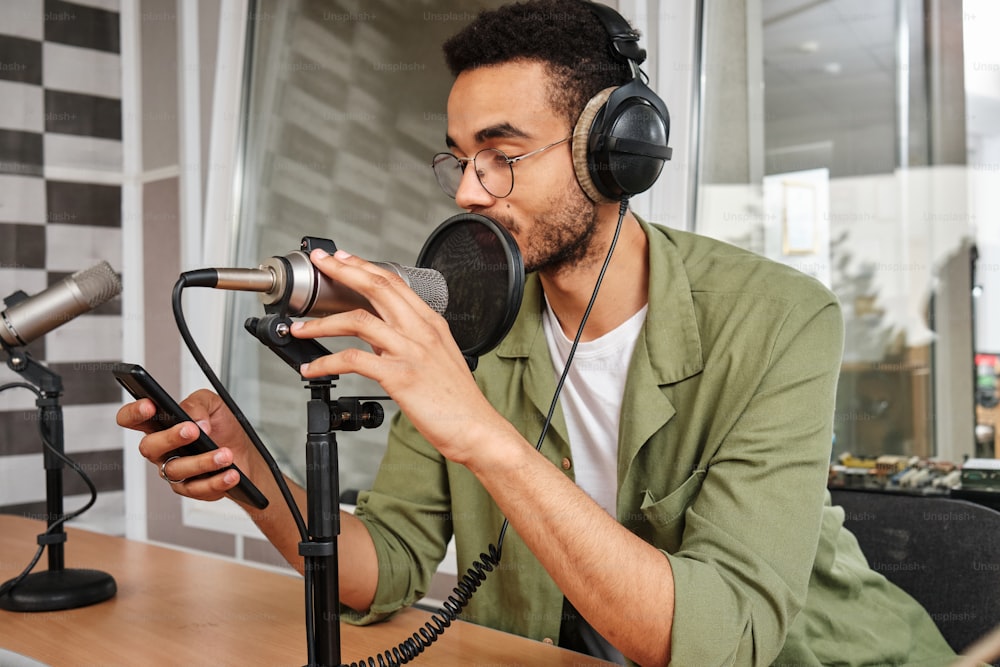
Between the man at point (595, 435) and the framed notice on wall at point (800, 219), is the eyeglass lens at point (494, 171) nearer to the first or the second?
the man at point (595, 435)

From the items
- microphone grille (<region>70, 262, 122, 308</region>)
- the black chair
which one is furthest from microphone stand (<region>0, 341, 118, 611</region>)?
the black chair

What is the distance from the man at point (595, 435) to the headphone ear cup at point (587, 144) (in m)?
0.03

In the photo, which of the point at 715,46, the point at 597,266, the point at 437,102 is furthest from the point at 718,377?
the point at 437,102

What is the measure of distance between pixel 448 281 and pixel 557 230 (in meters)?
0.32

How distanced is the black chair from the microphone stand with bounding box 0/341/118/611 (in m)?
1.23

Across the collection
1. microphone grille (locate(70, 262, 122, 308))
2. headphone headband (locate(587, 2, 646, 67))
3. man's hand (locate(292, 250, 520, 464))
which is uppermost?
headphone headband (locate(587, 2, 646, 67))

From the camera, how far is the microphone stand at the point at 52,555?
4.61 feet

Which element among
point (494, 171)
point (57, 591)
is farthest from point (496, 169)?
point (57, 591)

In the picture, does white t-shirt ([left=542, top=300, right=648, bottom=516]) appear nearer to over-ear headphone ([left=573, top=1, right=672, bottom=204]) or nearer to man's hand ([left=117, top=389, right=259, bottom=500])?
over-ear headphone ([left=573, top=1, right=672, bottom=204])

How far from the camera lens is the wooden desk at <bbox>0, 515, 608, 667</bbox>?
1133 mm

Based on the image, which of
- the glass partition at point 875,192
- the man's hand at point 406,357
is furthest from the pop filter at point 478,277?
the glass partition at point 875,192

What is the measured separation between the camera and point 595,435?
135cm

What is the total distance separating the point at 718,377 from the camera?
1.20m

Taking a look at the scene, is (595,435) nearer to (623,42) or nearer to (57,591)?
(623,42)
